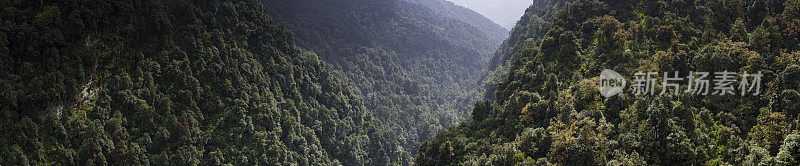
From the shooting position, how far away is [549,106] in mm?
52125

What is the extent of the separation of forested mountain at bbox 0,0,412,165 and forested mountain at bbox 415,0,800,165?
30036 millimetres

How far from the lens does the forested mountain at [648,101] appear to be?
36062 millimetres

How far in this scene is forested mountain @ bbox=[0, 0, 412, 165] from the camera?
40.4 meters

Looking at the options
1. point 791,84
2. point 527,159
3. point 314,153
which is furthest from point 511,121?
point 314,153

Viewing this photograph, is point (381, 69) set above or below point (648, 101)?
above

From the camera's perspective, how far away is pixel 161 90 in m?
58.0

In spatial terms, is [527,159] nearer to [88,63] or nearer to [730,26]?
[730,26]

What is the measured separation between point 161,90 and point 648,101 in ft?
191
